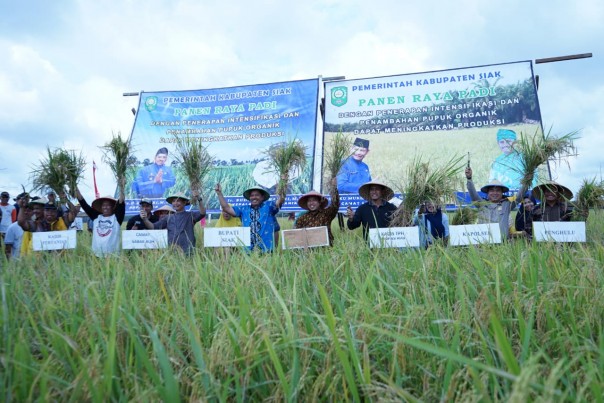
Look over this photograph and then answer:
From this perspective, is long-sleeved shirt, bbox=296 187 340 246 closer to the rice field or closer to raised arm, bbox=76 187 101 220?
raised arm, bbox=76 187 101 220

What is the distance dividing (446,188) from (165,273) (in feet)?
10.4

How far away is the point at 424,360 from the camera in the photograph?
152cm

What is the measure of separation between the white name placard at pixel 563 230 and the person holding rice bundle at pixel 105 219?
4.84 meters

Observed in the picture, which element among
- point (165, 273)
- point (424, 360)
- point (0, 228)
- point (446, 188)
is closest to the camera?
point (424, 360)

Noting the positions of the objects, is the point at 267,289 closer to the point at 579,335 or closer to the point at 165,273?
the point at 165,273

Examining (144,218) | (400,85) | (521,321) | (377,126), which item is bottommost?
(521,321)

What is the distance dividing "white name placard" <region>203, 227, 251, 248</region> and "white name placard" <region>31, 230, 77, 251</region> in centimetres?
157

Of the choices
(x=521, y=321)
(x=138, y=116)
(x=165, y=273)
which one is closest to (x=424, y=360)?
(x=521, y=321)

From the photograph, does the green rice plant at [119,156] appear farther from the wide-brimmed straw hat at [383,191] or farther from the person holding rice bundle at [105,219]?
the wide-brimmed straw hat at [383,191]

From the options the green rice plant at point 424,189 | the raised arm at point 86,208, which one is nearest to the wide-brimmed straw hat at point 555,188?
the green rice plant at point 424,189

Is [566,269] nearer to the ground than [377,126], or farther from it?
nearer to the ground

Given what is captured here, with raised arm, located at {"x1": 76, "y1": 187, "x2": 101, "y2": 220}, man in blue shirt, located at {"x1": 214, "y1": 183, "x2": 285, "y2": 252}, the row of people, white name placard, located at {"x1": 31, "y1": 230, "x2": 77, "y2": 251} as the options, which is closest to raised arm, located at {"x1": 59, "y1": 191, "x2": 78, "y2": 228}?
the row of people

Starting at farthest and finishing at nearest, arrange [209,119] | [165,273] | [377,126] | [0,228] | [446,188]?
[209,119], [377,126], [0,228], [446,188], [165,273]

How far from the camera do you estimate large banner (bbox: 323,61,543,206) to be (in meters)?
8.84
